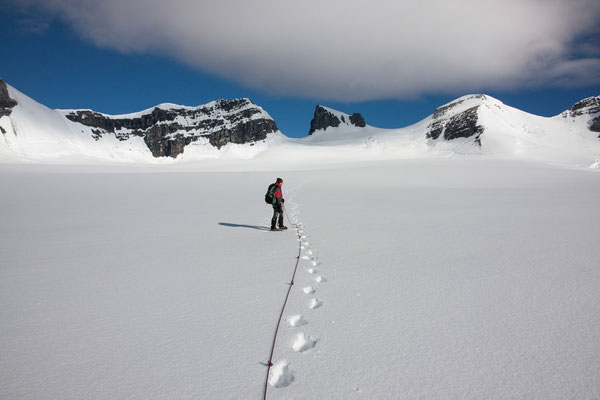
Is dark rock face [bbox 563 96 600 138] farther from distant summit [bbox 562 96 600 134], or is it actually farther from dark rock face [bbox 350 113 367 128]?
dark rock face [bbox 350 113 367 128]

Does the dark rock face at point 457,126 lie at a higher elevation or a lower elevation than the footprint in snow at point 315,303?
higher

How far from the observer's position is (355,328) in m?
3.17

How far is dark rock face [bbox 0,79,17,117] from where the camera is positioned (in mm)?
124375

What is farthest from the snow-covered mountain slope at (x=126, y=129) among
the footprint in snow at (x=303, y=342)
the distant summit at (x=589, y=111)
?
the footprint in snow at (x=303, y=342)

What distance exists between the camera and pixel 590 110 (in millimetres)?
100750

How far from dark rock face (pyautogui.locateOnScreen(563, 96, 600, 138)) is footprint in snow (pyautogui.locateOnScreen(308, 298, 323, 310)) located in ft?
448

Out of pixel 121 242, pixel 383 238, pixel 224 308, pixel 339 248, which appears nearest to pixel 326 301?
pixel 224 308

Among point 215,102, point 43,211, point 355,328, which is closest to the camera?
point 355,328

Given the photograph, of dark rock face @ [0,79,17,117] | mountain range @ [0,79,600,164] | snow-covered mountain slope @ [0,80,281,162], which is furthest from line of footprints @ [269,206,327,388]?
dark rock face @ [0,79,17,117]

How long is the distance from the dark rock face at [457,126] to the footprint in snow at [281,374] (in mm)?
105589

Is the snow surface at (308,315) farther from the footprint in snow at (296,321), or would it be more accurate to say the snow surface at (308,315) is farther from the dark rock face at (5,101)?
the dark rock face at (5,101)

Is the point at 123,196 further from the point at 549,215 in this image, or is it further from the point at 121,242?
the point at 549,215

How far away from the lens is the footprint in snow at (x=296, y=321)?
3348mm

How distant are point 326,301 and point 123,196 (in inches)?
666
